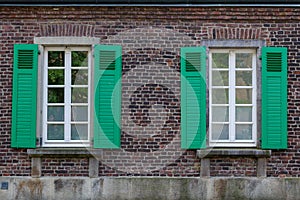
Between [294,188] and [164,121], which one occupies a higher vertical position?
[164,121]

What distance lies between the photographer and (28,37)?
12086 mm

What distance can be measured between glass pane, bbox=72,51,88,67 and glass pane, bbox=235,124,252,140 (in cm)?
312

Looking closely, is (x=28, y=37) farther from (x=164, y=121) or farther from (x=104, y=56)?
(x=164, y=121)

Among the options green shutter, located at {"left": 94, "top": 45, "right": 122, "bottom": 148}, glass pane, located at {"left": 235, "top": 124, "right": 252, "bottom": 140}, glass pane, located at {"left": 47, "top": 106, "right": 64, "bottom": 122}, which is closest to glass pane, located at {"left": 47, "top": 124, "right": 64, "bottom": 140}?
glass pane, located at {"left": 47, "top": 106, "right": 64, "bottom": 122}

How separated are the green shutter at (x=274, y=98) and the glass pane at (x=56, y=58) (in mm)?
3770

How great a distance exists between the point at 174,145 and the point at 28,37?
3.40m

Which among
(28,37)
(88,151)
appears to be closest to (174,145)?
(88,151)

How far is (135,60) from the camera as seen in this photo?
12086mm

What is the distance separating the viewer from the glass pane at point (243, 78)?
12.2 meters

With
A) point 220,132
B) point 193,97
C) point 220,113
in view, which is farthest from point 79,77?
point 220,132

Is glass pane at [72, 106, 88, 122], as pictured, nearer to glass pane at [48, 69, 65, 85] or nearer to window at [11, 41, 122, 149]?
window at [11, 41, 122, 149]

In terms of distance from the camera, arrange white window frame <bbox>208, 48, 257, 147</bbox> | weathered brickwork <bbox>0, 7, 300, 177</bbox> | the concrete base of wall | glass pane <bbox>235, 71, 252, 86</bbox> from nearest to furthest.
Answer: the concrete base of wall → weathered brickwork <bbox>0, 7, 300, 177</bbox> → white window frame <bbox>208, 48, 257, 147</bbox> → glass pane <bbox>235, 71, 252, 86</bbox>

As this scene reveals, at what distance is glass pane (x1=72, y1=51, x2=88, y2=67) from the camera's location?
39.9ft

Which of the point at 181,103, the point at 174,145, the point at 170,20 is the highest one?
the point at 170,20
